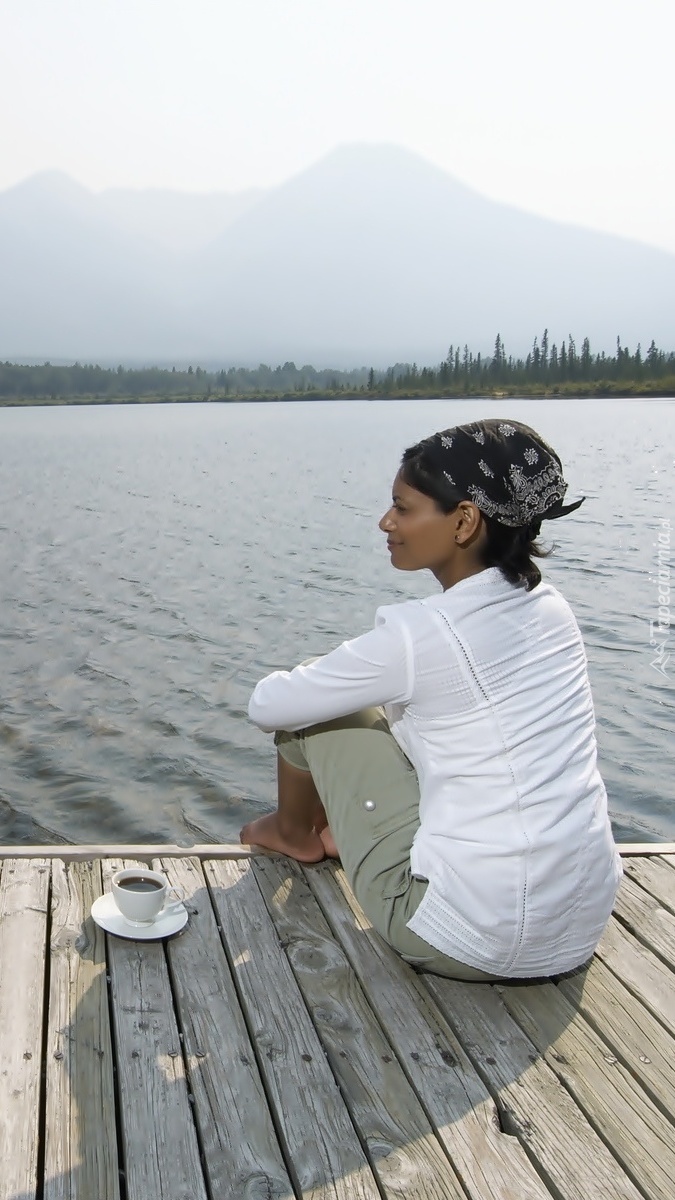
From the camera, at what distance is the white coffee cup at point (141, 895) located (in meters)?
2.90

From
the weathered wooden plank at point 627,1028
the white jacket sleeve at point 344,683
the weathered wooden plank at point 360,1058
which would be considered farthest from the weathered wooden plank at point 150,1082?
the weathered wooden plank at point 627,1028

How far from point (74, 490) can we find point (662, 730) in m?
17.4

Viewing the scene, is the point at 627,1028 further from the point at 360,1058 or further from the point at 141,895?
the point at 141,895

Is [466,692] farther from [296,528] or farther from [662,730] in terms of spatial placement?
[296,528]

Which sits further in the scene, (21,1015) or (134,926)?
(134,926)

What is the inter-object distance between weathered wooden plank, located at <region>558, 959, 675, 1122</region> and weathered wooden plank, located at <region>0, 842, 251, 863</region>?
43.6 inches

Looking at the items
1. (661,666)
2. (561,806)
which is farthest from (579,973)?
(661,666)

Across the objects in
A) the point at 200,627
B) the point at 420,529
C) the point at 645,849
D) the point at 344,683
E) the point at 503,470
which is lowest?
the point at 200,627

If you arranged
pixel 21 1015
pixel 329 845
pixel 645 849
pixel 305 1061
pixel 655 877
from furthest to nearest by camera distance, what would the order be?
pixel 645 849
pixel 655 877
pixel 329 845
pixel 21 1015
pixel 305 1061

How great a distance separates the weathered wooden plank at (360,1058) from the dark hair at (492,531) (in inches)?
43.4

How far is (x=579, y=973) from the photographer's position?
2.91 m

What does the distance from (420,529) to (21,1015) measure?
146cm

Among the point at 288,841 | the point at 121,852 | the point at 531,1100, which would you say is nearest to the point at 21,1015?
the point at 121,852

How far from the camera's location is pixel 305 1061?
2469mm
